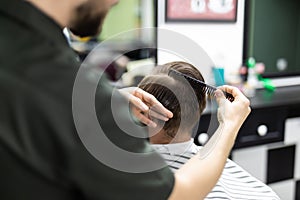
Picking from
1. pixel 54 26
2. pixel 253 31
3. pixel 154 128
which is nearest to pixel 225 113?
pixel 154 128

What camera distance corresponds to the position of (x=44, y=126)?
0.51 m

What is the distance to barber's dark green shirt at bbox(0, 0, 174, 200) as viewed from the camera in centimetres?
51

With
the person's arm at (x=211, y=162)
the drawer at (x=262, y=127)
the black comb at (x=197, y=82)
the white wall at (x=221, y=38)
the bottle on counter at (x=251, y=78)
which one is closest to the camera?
the person's arm at (x=211, y=162)

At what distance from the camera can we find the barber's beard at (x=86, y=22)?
1.96 ft

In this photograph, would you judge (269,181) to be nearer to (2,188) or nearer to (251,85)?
(251,85)

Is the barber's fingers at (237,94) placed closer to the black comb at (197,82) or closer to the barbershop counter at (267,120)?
the black comb at (197,82)

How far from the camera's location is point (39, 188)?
539mm

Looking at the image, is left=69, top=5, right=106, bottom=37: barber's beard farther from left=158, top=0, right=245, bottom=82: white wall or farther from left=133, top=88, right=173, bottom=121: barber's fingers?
left=158, top=0, right=245, bottom=82: white wall

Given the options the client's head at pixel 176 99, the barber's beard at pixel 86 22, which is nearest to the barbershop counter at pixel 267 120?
the client's head at pixel 176 99

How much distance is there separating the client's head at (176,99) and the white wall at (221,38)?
2.97 ft

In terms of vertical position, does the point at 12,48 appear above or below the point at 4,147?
above

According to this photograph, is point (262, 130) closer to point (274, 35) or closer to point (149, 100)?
point (274, 35)

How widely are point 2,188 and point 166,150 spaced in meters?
0.69

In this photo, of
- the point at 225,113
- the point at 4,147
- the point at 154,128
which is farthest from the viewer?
the point at 154,128
